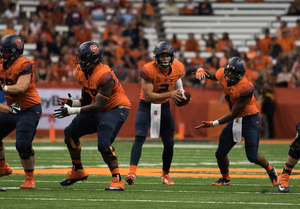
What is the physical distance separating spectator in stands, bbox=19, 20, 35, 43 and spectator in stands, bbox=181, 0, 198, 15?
19.9 ft

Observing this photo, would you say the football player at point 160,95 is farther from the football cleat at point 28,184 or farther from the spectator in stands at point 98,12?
the spectator in stands at point 98,12

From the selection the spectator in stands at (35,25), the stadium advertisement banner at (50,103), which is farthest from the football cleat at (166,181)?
the spectator in stands at (35,25)

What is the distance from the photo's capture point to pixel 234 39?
20094 mm

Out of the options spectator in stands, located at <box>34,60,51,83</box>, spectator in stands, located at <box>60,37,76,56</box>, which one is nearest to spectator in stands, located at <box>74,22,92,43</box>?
spectator in stands, located at <box>60,37,76,56</box>

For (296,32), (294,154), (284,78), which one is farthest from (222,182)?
(296,32)

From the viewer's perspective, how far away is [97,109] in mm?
6293

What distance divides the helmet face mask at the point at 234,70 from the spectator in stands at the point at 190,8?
14.4 metres

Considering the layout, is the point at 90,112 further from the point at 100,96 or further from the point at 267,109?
the point at 267,109

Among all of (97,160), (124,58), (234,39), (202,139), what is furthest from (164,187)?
(234,39)

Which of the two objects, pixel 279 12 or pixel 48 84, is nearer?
pixel 48 84

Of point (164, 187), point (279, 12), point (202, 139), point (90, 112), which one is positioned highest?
point (279, 12)

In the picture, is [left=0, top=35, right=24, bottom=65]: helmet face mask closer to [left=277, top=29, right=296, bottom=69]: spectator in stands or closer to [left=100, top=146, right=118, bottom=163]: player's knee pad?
[left=100, top=146, right=118, bottom=163]: player's knee pad

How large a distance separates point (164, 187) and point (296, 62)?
10.7m

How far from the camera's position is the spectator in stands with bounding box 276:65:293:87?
51.7 ft
